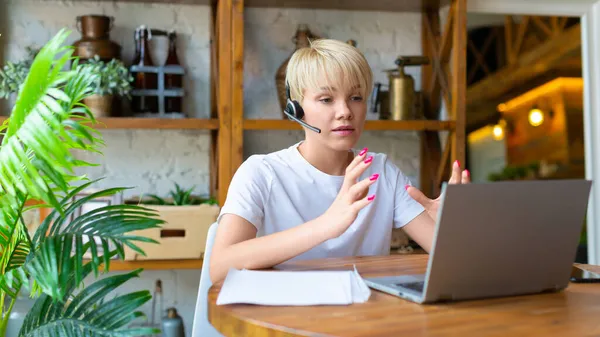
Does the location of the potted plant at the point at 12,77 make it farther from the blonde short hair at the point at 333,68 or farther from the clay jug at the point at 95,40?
the blonde short hair at the point at 333,68

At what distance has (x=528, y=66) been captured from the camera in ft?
22.6

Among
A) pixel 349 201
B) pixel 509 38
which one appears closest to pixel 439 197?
pixel 349 201

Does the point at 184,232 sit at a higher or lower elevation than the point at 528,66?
lower

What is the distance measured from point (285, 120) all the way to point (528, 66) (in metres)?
4.51

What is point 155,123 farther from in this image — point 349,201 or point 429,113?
point 349,201

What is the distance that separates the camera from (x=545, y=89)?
8664mm

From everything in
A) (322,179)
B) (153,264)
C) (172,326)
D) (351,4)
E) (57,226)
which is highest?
(351,4)

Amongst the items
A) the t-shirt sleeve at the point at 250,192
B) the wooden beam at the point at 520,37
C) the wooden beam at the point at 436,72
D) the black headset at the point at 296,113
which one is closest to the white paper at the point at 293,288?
the t-shirt sleeve at the point at 250,192

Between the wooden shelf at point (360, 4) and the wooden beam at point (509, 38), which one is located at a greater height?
the wooden beam at point (509, 38)

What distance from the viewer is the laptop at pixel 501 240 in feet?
3.42

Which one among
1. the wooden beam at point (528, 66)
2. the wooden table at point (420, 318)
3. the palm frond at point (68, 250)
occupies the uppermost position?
the wooden beam at point (528, 66)

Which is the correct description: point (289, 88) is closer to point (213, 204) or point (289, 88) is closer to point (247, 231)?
point (247, 231)

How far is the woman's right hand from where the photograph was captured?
51.1 inches

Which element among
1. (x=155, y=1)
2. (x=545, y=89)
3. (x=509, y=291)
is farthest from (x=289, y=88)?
(x=545, y=89)
